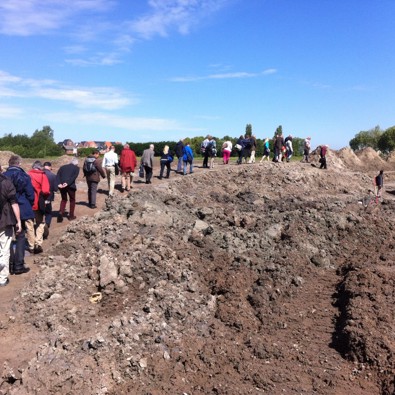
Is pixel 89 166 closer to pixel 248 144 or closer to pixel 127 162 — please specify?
pixel 127 162

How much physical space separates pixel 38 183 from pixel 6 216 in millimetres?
1896

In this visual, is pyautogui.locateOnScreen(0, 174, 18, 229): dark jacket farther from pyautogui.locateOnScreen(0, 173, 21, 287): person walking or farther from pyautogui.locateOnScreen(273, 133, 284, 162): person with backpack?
pyautogui.locateOnScreen(273, 133, 284, 162): person with backpack

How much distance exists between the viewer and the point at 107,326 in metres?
6.66

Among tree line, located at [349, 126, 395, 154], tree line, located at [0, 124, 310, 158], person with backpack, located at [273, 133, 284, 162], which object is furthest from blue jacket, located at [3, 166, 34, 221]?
tree line, located at [349, 126, 395, 154]

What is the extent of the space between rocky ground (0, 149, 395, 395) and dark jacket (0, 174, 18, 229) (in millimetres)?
1311

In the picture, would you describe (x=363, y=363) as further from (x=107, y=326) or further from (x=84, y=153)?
(x=84, y=153)

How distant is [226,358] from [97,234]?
16.5 ft

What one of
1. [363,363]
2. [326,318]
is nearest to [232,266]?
[326,318]

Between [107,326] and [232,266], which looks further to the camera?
[232,266]

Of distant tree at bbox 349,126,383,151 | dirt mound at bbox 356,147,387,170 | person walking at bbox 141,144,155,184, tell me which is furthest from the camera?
distant tree at bbox 349,126,383,151

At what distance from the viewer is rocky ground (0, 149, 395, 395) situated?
19.1ft

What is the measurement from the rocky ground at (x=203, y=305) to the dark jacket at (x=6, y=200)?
4.30 ft

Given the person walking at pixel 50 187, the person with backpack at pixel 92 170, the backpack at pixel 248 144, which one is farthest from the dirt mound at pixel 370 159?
the person walking at pixel 50 187

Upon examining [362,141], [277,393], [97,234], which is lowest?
[277,393]
